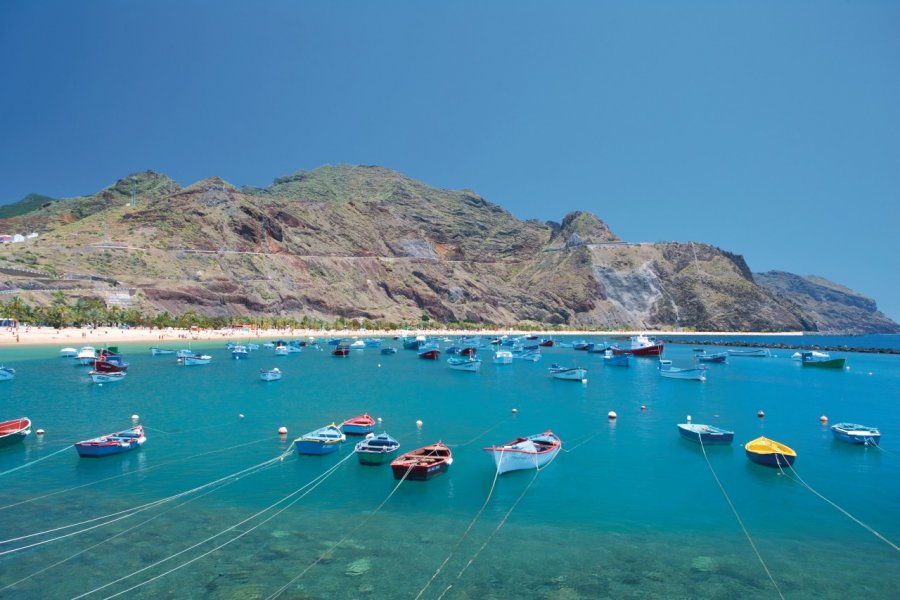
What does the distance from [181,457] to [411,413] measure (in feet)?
61.0

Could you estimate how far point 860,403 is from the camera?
5716 centimetres

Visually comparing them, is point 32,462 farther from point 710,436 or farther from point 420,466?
point 710,436

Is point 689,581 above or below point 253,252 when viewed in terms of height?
below

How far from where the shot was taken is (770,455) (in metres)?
30.2

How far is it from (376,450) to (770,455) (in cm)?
2199

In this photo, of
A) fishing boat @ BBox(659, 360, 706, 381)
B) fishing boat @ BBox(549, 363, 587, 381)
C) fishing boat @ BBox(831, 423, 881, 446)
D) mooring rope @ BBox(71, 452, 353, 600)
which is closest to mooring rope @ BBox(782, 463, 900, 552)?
fishing boat @ BBox(831, 423, 881, 446)

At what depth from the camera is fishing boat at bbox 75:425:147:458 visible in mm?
28578

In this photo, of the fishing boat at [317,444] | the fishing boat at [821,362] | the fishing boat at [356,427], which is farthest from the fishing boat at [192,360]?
the fishing boat at [821,362]

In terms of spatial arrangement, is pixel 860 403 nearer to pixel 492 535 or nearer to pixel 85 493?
pixel 492 535

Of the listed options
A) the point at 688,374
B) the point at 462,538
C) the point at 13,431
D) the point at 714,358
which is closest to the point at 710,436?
the point at 462,538

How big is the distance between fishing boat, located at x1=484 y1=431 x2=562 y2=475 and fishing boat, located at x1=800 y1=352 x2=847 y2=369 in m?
91.7

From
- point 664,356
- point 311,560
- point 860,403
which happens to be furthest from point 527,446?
point 664,356

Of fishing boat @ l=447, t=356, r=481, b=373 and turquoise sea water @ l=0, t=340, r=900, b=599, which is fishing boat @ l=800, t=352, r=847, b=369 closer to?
turquoise sea water @ l=0, t=340, r=900, b=599

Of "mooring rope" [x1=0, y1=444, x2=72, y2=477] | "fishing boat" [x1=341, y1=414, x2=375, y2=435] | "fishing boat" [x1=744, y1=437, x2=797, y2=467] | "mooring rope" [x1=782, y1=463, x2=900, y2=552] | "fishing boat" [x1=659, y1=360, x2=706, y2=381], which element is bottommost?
"mooring rope" [x1=0, y1=444, x2=72, y2=477]
